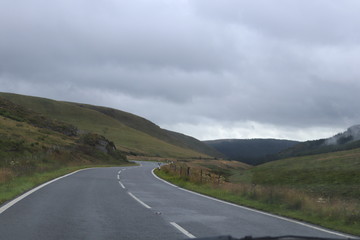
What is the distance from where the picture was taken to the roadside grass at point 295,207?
1124 cm

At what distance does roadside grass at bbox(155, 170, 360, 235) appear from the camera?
11.2m

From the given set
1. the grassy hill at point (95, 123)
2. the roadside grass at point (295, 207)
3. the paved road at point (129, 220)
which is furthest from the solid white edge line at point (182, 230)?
the grassy hill at point (95, 123)

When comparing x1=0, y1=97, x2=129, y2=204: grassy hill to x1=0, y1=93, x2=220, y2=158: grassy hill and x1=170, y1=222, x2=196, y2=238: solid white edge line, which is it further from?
x1=0, y1=93, x2=220, y2=158: grassy hill

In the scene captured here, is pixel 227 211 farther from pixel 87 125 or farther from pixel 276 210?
pixel 87 125

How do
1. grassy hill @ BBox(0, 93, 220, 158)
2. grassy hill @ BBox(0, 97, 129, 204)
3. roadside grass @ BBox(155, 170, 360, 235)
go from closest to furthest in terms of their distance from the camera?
roadside grass @ BBox(155, 170, 360, 235), grassy hill @ BBox(0, 97, 129, 204), grassy hill @ BBox(0, 93, 220, 158)

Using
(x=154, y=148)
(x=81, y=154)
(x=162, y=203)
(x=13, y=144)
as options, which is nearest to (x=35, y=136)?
(x=81, y=154)

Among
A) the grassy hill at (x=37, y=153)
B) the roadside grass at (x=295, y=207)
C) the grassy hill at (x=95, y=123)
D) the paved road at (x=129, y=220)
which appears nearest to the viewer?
the paved road at (x=129, y=220)

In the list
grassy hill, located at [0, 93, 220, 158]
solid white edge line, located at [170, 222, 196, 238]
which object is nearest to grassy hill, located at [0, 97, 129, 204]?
solid white edge line, located at [170, 222, 196, 238]

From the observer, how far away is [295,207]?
14.1 metres

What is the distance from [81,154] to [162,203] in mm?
41659

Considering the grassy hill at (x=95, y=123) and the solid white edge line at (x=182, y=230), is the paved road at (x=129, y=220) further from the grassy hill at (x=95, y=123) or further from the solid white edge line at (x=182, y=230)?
the grassy hill at (x=95, y=123)

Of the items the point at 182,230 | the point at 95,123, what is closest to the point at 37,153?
the point at 182,230

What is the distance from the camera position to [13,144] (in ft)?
132

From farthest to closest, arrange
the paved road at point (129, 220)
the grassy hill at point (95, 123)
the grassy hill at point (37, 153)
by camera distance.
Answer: the grassy hill at point (95, 123), the grassy hill at point (37, 153), the paved road at point (129, 220)
